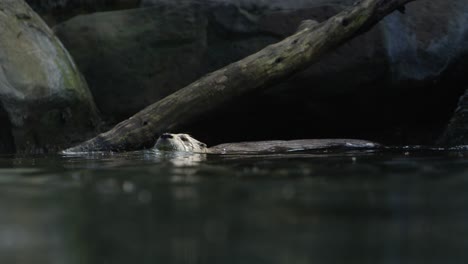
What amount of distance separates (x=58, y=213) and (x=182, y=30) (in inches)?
214

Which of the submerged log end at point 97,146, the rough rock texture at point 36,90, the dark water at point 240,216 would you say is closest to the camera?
the dark water at point 240,216

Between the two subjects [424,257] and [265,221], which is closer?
[424,257]

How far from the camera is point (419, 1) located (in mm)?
7840

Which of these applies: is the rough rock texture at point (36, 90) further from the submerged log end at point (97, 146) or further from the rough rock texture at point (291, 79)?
the submerged log end at point (97, 146)

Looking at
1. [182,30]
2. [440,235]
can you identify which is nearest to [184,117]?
[182,30]

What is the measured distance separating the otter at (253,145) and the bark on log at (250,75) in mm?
268

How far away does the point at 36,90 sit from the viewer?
23.0ft

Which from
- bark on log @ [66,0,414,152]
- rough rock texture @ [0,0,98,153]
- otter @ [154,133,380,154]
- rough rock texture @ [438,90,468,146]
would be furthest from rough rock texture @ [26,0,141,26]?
rough rock texture @ [438,90,468,146]

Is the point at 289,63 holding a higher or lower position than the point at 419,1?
lower

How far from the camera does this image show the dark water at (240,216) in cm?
183

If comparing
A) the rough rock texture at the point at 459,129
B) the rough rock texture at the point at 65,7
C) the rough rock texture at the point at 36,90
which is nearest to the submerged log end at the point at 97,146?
the rough rock texture at the point at 36,90

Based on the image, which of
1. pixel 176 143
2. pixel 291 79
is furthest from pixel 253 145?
pixel 291 79

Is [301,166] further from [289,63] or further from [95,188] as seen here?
[289,63]

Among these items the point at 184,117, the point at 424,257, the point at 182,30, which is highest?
the point at 182,30
